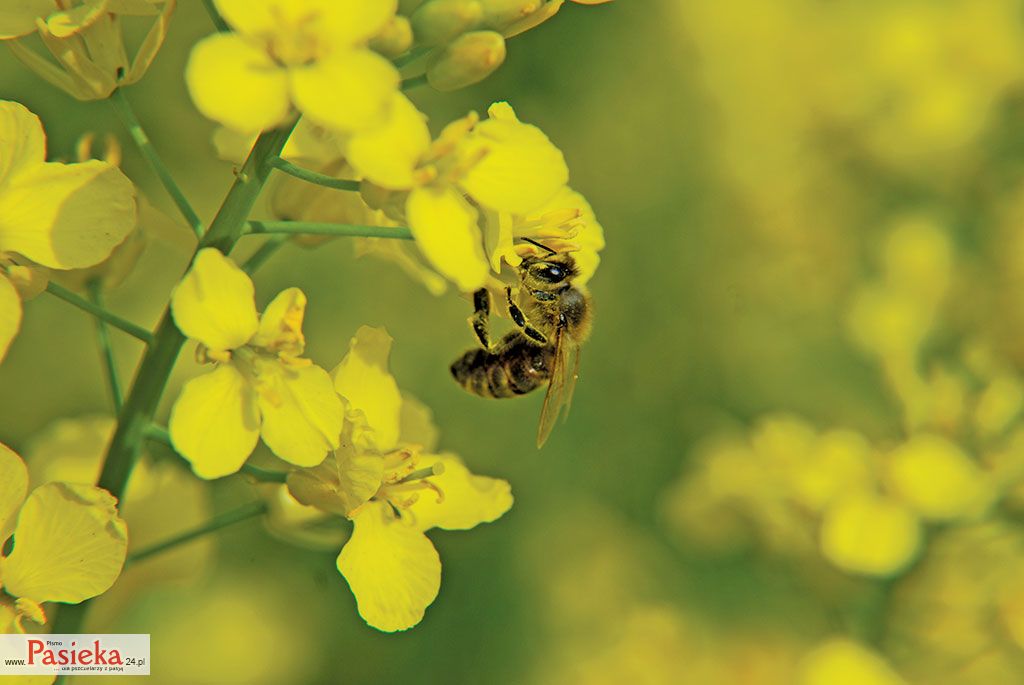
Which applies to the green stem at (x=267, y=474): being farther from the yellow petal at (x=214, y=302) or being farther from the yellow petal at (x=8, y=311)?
the yellow petal at (x=8, y=311)

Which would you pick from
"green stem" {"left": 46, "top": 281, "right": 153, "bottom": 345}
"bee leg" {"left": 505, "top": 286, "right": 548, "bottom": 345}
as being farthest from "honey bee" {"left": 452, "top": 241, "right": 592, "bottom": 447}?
"green stem" {"left": 46, "top": 281, "right": 153, "bottom": 345}

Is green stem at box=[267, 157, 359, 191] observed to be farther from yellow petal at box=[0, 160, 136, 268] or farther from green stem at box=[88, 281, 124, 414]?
green stem at box=[88, 281, 124, 414]

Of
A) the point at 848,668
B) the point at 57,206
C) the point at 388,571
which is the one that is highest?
the point at 57,206

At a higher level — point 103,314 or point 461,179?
point 461,179

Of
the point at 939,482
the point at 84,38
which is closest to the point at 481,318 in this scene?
the point at 84,38

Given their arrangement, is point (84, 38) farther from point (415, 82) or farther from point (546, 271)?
point (546, 271)
